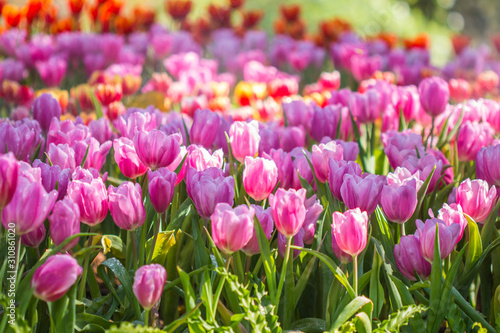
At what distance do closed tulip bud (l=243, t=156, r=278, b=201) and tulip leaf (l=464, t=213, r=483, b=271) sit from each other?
0.49 meters

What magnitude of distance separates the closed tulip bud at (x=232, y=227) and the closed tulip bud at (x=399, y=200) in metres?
0.38

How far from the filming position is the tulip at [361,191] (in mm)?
1299

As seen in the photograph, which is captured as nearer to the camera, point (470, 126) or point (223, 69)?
point (470, 126)

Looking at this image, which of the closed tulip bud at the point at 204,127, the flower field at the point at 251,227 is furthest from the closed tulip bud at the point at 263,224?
the closed tulip bud at the point at 204,127

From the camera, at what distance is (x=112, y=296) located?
4.70 feet

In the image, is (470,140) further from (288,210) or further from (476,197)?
(288,210)

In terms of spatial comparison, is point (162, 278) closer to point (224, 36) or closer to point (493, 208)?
point (493, 208)

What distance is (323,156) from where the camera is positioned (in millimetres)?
1510

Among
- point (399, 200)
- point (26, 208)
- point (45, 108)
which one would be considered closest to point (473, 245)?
point (399, 200)

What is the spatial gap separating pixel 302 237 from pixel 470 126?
0.84 meters

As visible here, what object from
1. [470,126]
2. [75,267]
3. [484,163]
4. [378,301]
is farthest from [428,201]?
[75,267]

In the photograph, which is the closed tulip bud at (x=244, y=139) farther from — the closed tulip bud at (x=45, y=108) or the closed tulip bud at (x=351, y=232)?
the closed tulip bud at (x=45, y=108)

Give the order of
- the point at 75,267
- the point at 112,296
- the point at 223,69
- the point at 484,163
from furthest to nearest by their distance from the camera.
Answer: the point at 223,69, the point at 484,163, the point at 112,296, the point at 75,267

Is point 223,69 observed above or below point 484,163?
below
